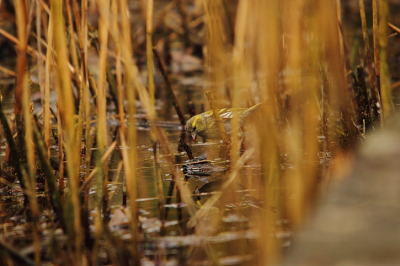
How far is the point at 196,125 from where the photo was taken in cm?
379

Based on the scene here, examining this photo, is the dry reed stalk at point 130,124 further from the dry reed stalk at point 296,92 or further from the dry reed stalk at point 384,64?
the dry reed stalk at point 384,64

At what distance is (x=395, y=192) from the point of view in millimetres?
1634

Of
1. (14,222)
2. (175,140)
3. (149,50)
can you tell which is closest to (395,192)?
(149,50)

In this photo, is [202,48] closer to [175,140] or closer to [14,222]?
[175,140]

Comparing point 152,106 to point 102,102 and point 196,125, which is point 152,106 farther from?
point 196,125

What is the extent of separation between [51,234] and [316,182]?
4.22ft

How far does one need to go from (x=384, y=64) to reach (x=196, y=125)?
154 centimetres

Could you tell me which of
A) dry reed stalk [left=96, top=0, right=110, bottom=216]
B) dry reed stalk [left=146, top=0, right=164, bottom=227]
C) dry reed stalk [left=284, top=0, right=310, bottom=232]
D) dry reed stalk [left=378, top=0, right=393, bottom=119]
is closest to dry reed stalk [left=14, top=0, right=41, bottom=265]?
dry reed stalk [left=96, top=0, right=110, bottom=216]

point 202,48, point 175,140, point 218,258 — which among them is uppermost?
point 202,48

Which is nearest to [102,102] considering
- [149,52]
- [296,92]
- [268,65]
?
[149,52]

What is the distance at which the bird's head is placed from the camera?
368 cm

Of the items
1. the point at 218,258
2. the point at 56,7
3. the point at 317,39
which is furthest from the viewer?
the point at 317,39

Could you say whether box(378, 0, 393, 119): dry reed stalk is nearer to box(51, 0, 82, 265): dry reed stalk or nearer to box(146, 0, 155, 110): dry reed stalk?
box(146, 0, 155, 110): dry reed stalk

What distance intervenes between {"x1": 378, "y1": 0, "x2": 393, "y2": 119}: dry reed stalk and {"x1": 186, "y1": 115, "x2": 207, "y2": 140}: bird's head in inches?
53.4
